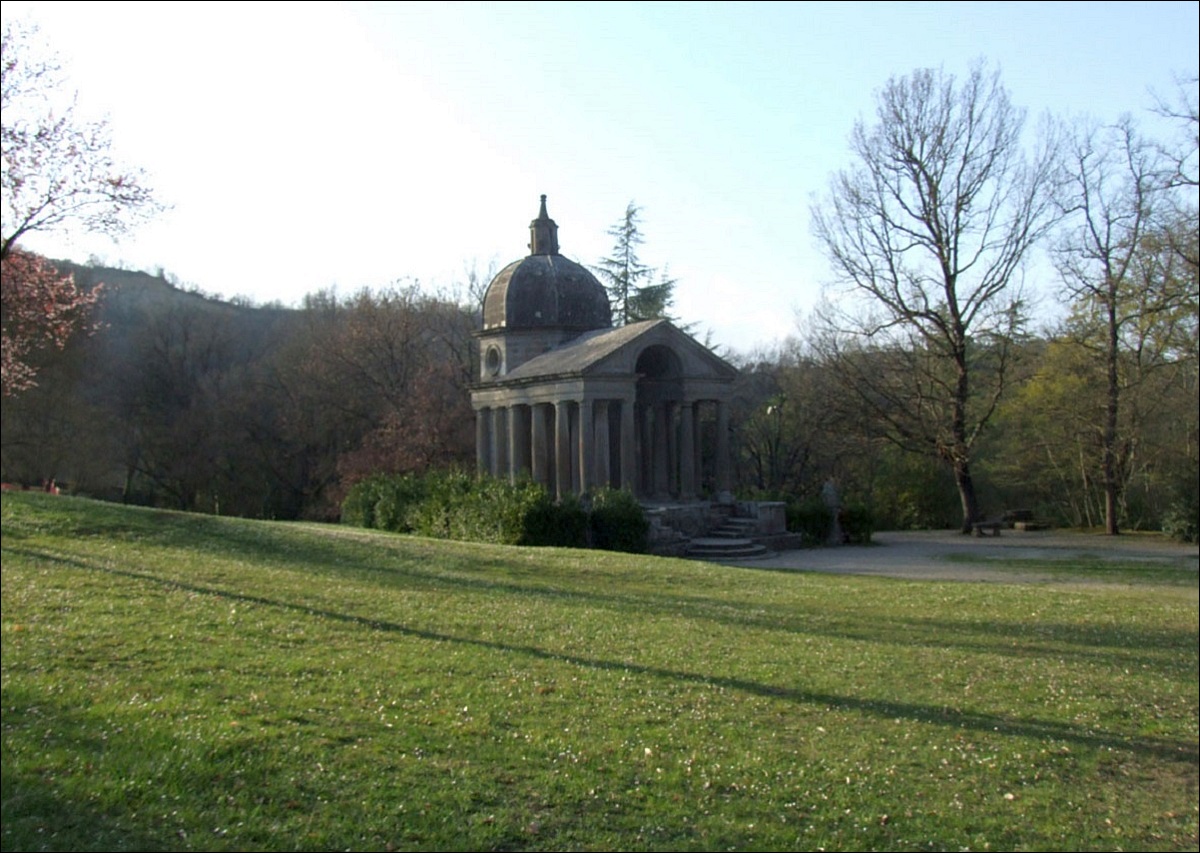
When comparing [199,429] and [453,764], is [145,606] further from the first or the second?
[199,429]

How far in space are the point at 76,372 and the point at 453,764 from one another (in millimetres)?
37156

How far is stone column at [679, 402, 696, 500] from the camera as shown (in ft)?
93.6

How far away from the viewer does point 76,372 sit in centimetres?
3922

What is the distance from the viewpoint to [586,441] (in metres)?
27.0

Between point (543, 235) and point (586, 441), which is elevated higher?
point (543, 235)

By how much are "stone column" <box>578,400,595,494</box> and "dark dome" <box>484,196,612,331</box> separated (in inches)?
198

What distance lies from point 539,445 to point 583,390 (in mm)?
3612

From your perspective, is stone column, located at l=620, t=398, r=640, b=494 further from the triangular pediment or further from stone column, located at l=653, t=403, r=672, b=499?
stone column, located at l=653, t=403, r=672, b=499

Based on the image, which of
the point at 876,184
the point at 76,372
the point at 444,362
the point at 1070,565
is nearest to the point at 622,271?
the point at 444,362

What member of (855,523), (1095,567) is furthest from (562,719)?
(855,523)

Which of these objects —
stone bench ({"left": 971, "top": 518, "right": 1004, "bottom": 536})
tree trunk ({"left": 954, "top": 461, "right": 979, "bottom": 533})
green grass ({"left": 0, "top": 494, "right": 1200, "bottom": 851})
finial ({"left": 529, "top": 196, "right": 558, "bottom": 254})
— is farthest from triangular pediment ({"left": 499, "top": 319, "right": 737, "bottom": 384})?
green grass ({"left": 0, "top": 494, "right": 1200, "bottom": 851})

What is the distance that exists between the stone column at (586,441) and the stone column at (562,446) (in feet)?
3.07

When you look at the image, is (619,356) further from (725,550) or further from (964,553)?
(964,553)

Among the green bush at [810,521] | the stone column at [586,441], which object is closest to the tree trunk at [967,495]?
the green bush at [810,521]
